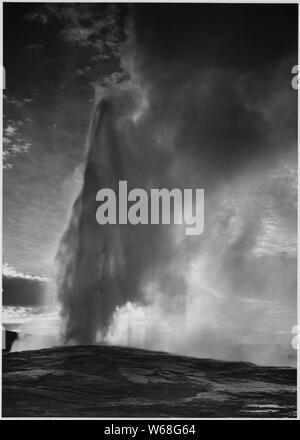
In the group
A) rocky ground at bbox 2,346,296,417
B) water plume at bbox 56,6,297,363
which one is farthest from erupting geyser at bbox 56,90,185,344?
rocky ground at bbox 2,346,296,417

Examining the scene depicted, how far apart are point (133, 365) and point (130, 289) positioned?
73 centimetres

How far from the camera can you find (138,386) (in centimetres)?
426

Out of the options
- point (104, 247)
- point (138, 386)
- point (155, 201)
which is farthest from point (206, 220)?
point (138, 386)

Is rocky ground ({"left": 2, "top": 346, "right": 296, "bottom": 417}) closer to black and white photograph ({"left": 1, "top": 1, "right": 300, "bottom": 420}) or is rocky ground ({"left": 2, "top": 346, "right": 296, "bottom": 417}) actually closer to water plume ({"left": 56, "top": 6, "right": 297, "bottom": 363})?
black and white photograph ({"left": 1, "top": 1, "right": 300, "bottom": 420})

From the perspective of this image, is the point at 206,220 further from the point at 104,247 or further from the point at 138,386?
the point at 138,386

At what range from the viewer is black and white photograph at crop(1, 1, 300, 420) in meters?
4.38

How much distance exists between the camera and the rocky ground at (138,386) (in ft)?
13.8

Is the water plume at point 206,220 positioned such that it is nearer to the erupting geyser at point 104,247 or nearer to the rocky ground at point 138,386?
the erupting geyser at point 104,247

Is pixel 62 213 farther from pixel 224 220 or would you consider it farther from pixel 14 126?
pixel 224 220

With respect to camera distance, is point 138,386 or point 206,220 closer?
point 138,386

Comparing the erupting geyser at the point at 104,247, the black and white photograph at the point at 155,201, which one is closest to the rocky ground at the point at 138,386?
the black and white photograph at the point at 155,201

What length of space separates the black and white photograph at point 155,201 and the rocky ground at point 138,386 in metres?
0.02

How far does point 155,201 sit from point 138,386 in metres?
1.73

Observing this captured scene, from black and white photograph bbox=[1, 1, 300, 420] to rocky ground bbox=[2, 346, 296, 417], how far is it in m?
0.02
